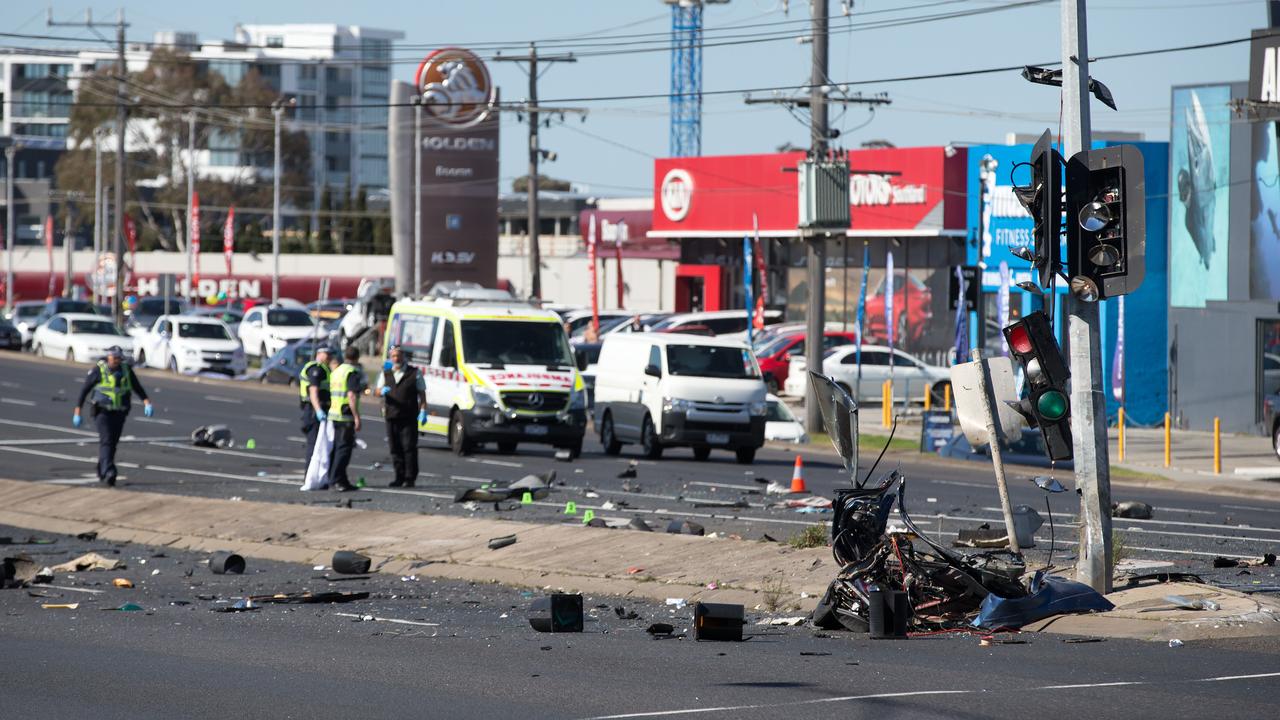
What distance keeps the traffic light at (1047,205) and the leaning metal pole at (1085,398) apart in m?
0.10

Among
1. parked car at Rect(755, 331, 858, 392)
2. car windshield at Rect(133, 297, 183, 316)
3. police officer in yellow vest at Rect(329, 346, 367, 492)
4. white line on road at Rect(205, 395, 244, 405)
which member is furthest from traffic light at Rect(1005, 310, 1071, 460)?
car windshield at Rect(133, 297, 183, 316)

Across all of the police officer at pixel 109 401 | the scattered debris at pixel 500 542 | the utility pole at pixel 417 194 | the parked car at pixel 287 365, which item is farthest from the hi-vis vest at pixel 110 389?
the utility pole at pixel 417 194

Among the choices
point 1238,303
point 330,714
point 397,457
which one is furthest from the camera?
point 1238,303

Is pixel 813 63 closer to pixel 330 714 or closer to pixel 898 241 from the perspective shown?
pixel 898 241

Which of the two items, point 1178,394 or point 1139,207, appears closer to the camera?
point 1139,207

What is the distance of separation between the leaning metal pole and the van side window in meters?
15.8

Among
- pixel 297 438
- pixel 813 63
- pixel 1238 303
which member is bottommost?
pixel 297 438

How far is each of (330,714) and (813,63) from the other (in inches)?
993

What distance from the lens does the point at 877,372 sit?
40.1 metres

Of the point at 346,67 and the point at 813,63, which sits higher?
the point at 346,67

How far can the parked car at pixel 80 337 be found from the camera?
1895 inches

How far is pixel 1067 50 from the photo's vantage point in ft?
40.0

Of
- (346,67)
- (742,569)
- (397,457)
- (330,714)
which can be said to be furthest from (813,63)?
(346,67)

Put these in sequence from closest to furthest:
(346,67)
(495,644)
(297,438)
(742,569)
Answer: (495,644), (742,569), (297,438), (346,67)
